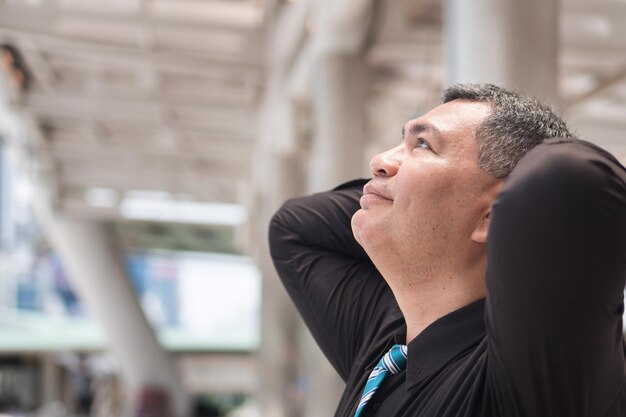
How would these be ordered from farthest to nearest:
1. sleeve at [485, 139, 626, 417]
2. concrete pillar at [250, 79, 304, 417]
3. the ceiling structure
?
concrete pillar at [250, 79, 304, 417]
the ceiling structure
sleeve at [485, 139, 626, 417]

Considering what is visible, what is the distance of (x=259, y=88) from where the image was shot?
1228cm

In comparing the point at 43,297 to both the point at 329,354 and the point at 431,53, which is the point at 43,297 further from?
the point at 329,354

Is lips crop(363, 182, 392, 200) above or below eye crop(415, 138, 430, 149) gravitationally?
below

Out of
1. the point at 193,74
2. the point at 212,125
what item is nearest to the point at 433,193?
the point at 193,74

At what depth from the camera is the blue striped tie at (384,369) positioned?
1347 mm

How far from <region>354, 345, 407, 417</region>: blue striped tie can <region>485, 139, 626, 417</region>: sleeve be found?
339 millimetres

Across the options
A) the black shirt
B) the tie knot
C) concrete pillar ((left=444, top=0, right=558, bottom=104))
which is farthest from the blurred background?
the black shirt

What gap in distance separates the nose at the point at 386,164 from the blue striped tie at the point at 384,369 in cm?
25

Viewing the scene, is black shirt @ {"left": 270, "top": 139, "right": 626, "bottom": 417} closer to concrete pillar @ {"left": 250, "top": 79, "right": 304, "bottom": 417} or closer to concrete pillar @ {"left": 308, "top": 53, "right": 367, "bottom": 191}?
concrete pillar @ {"left": 308, "top": 53, "right": 367, "bottom": 191}

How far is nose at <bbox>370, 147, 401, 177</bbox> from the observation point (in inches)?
53.9

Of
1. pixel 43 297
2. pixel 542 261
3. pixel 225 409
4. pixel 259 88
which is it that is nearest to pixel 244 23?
pixel 259 88

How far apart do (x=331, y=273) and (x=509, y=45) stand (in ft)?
5.03

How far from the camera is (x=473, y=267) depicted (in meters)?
1.29

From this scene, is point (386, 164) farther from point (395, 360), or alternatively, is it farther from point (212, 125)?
point (212, 125)
